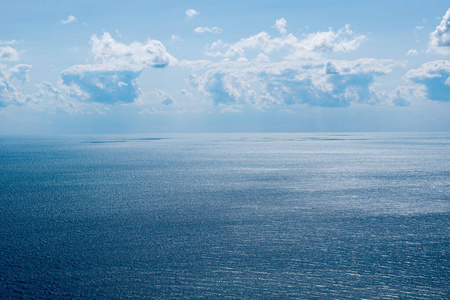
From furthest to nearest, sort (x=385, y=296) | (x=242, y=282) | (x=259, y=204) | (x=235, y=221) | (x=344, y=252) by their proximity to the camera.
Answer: (x=259, y=204) < (x=235, y=221) < (x=344, y=252) < (x=242, y=282) < (x=385, y=296)

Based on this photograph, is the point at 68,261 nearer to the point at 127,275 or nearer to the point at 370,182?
the point at 127,275

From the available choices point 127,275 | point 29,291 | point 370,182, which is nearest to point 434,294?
point 127,275

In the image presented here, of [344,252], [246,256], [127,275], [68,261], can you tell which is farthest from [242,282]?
[68,261]

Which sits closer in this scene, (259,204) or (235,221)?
(235,221)

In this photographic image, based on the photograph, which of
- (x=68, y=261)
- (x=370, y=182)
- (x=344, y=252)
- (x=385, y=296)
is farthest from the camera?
(x=370, y=182)

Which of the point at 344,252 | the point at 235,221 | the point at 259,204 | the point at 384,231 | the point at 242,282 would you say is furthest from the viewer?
the point at 259,204

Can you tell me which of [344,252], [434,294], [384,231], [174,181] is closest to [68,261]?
[344,252]

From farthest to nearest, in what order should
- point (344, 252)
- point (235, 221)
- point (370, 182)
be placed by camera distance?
point (370, 182) → point (235, 221) → point (344, 252)

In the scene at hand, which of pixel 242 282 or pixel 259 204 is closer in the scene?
pixel 242 282

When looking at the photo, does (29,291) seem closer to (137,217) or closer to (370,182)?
(137,217)
